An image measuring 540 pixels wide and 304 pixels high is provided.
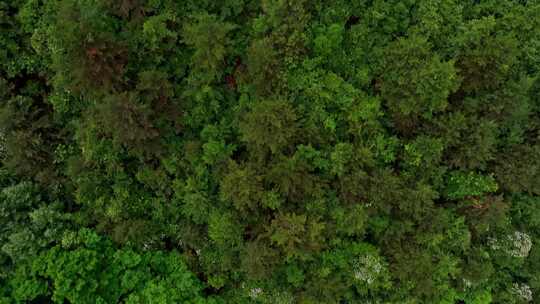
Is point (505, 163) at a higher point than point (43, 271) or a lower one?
higher

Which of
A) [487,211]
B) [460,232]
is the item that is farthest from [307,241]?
[487,211]

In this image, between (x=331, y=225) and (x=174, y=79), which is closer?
(x=331, y=225)

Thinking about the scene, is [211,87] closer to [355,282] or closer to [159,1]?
[159,1]

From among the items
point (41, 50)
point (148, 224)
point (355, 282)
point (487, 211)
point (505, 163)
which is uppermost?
point (41, 50)

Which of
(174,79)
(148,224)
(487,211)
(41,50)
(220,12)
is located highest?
(220,12)

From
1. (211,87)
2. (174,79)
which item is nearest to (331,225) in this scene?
(211,87)

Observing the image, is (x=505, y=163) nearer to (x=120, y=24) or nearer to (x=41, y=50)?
(x=120, y=24)
